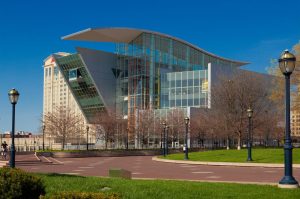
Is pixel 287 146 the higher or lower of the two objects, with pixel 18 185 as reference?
higher

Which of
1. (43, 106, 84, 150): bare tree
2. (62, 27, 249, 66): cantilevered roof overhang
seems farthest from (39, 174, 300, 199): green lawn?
(62, 27, 249, 66): cantilevered roof overhang

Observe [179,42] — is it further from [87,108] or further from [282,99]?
[282,99]

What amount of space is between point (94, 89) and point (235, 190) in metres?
82.0

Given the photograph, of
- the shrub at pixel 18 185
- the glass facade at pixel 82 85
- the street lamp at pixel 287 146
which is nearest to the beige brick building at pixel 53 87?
the glass facade at pixel 82 85

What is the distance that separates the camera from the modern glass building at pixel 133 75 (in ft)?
287

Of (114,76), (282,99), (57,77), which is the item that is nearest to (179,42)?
(114,76)

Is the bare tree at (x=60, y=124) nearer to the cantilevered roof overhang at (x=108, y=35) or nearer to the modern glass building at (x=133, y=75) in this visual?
the modern glass building at (x=133, y=75)

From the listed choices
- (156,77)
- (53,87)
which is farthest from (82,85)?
(53,87)

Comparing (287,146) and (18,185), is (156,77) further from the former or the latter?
(18,185)

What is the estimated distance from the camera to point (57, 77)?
17438 centimetres

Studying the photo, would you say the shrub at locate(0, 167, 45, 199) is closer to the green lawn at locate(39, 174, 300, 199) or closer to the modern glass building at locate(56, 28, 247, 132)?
the green lawn at locate(39, 174, 300, 199)

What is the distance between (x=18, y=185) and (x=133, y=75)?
279 ft

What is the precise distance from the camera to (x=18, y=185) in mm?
9375

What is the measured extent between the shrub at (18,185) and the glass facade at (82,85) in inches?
3276
